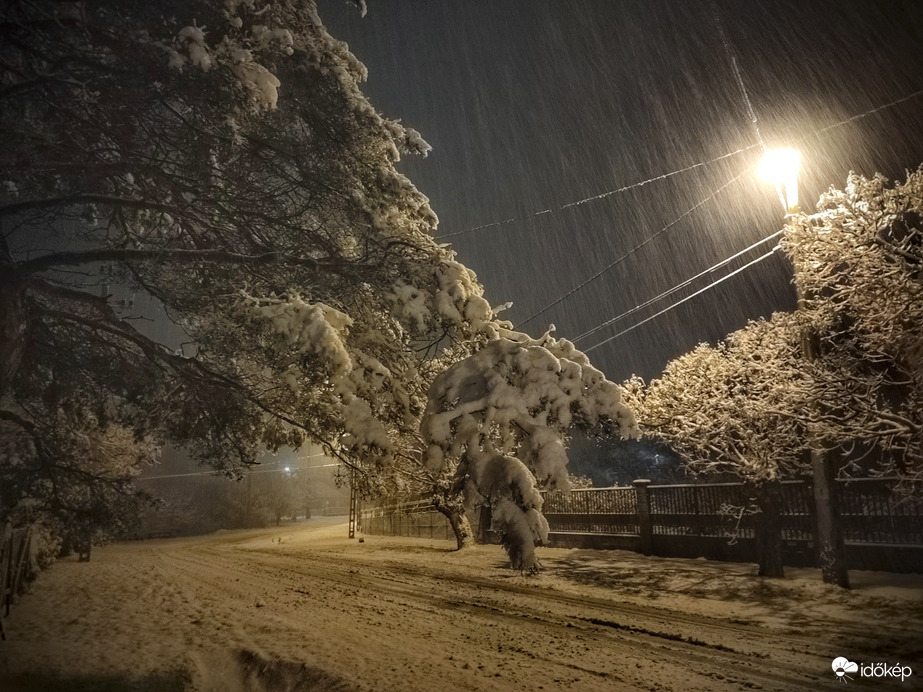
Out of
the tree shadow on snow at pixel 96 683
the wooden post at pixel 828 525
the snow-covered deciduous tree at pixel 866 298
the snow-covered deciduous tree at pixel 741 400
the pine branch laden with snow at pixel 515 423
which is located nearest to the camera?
the pine branch laden with snow at pixel 515 423

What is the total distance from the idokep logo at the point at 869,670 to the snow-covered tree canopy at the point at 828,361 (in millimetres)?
3500

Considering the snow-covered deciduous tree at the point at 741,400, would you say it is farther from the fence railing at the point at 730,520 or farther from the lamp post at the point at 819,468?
the fence railing at the point at 730,520

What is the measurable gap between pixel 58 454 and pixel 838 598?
12770 millimetres

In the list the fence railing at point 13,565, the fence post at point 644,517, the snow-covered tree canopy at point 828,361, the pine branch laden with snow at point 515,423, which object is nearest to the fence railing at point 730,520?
the fence post at point 644,517

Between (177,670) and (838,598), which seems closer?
(177,670)

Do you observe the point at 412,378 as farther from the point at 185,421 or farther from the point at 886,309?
the point at 886,309

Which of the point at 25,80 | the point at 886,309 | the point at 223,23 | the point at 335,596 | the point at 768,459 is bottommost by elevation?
the point at 335,596

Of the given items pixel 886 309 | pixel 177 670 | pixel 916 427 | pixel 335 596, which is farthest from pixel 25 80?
pixel 916 427

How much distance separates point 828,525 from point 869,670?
450 cm

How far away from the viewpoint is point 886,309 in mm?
8875

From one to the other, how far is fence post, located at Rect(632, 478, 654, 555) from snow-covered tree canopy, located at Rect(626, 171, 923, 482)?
3.67m

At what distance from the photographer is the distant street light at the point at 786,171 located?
10469 mm

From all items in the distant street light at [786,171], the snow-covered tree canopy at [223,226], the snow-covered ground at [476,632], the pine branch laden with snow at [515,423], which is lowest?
the snow-covered ground at [476,632]

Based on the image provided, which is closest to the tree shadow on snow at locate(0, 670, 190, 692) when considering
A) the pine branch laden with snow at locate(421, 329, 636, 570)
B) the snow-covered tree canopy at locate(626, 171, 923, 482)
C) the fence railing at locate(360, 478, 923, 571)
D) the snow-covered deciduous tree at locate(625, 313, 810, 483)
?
the pine branch laden with snow at locate(421, 329, 636, 570)
